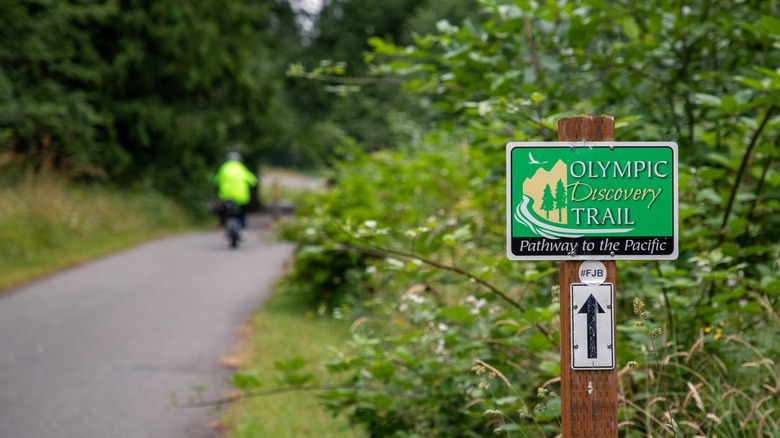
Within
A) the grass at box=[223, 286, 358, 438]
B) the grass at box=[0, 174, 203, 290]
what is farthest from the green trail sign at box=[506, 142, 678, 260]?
the grass at box=[0, 174, 203, 290]

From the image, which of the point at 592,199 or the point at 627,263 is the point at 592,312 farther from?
the point at 627,263

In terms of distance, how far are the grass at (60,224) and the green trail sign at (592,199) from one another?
10.0 m

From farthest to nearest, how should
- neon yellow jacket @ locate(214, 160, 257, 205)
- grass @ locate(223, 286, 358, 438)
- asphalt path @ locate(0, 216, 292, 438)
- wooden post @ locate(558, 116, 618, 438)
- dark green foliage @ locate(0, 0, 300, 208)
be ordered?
neon yellow jacket @ locate(214, 160, 257, 205) → dark green foliage @ locate(0, 0, 300, 208) → asphalt path @ locate(0, 216, 292, 438) → grass @ locate(223, 286, 358, 438) → wooden post @ locate(558, 116, 618, 438)

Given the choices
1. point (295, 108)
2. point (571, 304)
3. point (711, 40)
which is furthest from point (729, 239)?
point (295, 108)

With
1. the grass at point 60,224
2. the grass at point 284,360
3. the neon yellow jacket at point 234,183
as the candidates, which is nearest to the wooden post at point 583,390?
the grass at point 284,360

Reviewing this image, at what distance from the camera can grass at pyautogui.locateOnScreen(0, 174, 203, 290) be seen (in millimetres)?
13203

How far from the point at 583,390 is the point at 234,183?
15950mm

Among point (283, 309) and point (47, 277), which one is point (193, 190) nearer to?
point (47, 277)

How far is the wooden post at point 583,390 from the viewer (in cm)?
247

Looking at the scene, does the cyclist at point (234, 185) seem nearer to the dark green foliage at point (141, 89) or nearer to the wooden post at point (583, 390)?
the dark green foliage at point (141, 89)

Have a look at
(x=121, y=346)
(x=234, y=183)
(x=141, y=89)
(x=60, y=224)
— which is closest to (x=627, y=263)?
(x=121, y=346)

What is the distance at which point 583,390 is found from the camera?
248 cm

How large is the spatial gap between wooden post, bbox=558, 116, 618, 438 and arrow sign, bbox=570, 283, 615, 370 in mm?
14

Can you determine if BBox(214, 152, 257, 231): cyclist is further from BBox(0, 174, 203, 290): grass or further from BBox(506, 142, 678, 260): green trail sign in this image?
BBox(506, 142, 678, 260): green trail sign
